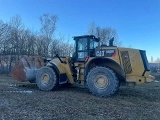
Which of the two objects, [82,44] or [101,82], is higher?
[82,44]

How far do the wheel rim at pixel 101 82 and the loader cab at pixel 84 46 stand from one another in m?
1.49

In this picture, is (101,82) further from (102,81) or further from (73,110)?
(73,110)

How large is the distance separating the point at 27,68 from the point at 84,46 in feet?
10.7

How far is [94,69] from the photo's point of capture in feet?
34.9

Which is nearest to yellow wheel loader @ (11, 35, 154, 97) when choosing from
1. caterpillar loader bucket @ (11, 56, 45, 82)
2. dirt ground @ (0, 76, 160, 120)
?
caterpillar loader bucket @ (11, 56, 45, 82)

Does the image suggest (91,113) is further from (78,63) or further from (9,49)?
(9,49)

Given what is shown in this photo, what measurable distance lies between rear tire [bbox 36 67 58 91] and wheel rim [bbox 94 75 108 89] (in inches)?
87.6

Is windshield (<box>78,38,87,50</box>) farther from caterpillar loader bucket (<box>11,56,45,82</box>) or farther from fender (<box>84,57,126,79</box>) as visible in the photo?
caterpillar loader bucket (<box>11,56,45,82</box>)

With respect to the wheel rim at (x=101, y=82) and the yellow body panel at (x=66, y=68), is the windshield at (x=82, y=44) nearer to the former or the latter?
the yellow body panel at (x=66, y=68)

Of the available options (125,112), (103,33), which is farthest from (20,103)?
(103,33)

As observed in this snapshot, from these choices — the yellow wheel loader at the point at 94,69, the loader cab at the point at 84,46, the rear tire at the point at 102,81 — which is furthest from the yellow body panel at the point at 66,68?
the rear tire at the point at 102,81

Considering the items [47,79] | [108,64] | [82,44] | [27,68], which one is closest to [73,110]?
[108,64]

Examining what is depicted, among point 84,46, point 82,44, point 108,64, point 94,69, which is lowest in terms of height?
point 94,69

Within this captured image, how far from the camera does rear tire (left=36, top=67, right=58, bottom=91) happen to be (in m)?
11.9
